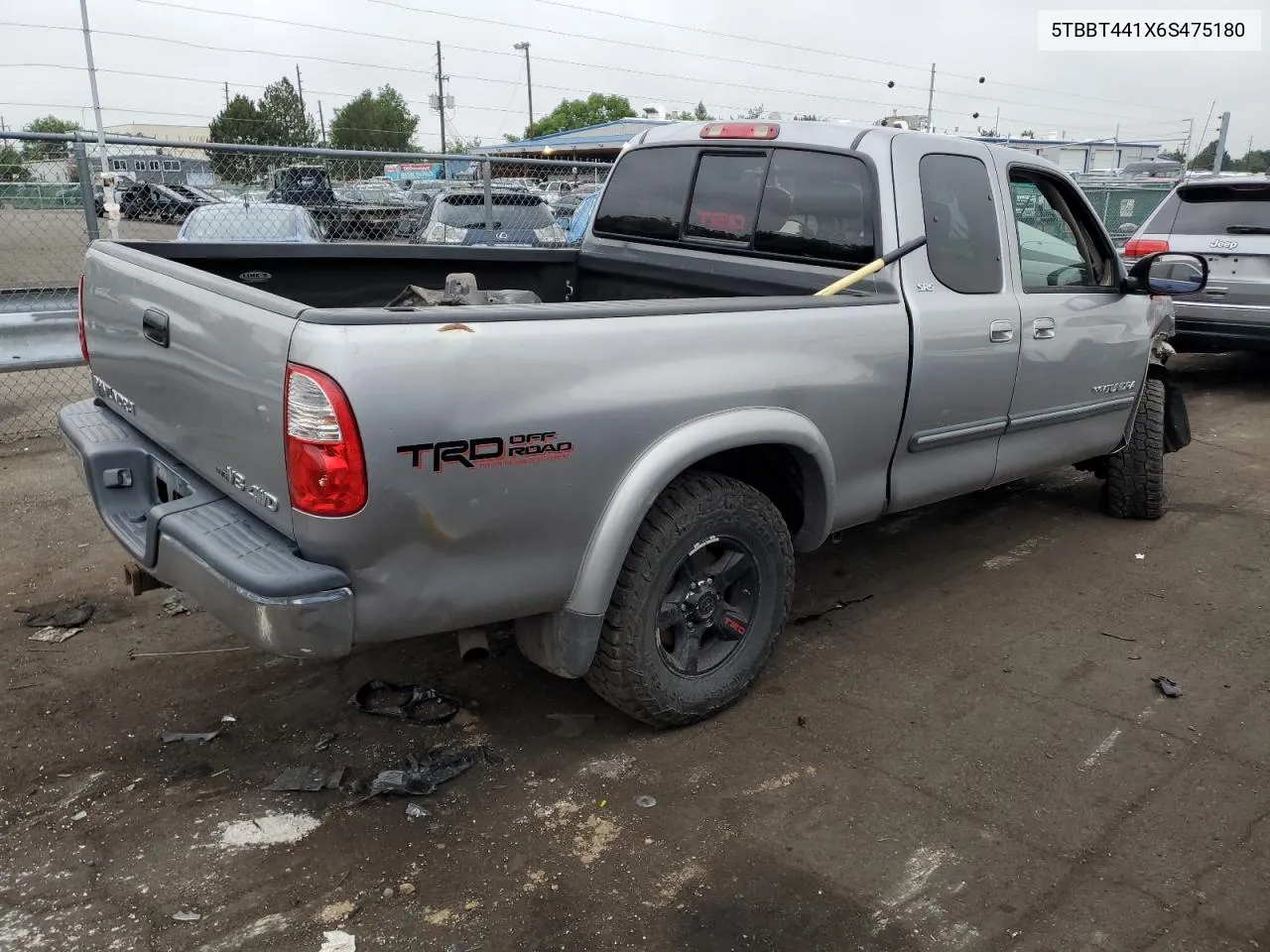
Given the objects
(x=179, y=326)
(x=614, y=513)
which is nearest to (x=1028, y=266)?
(x=614, y=513)

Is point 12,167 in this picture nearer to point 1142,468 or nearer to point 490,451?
point 490,451

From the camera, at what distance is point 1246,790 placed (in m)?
3.13

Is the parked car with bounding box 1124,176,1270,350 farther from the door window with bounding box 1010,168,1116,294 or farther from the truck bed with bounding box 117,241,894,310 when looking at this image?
the truck bed with bounding box 117,241,894,310

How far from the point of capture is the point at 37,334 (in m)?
6.34

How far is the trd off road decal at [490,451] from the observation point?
246 centimetres

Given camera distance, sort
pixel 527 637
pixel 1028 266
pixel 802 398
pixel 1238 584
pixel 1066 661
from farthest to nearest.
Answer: pixel 1238 584 < pixel 1028 266 < pixel 1066 661 < pixel 802 398 < pixel 527 637

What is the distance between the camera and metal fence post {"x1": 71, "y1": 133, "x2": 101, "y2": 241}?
6.41 m

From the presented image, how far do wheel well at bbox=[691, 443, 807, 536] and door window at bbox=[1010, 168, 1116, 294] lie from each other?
1.49 m

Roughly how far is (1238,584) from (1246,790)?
6.37 ft

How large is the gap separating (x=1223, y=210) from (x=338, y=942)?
28.4 feet

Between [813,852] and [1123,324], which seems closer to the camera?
[813,852]

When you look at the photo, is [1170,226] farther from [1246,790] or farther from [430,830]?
[430,830]

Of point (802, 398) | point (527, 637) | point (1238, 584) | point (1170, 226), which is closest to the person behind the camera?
point (527, 637)

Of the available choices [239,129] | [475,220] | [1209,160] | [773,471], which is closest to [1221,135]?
[475,220]
